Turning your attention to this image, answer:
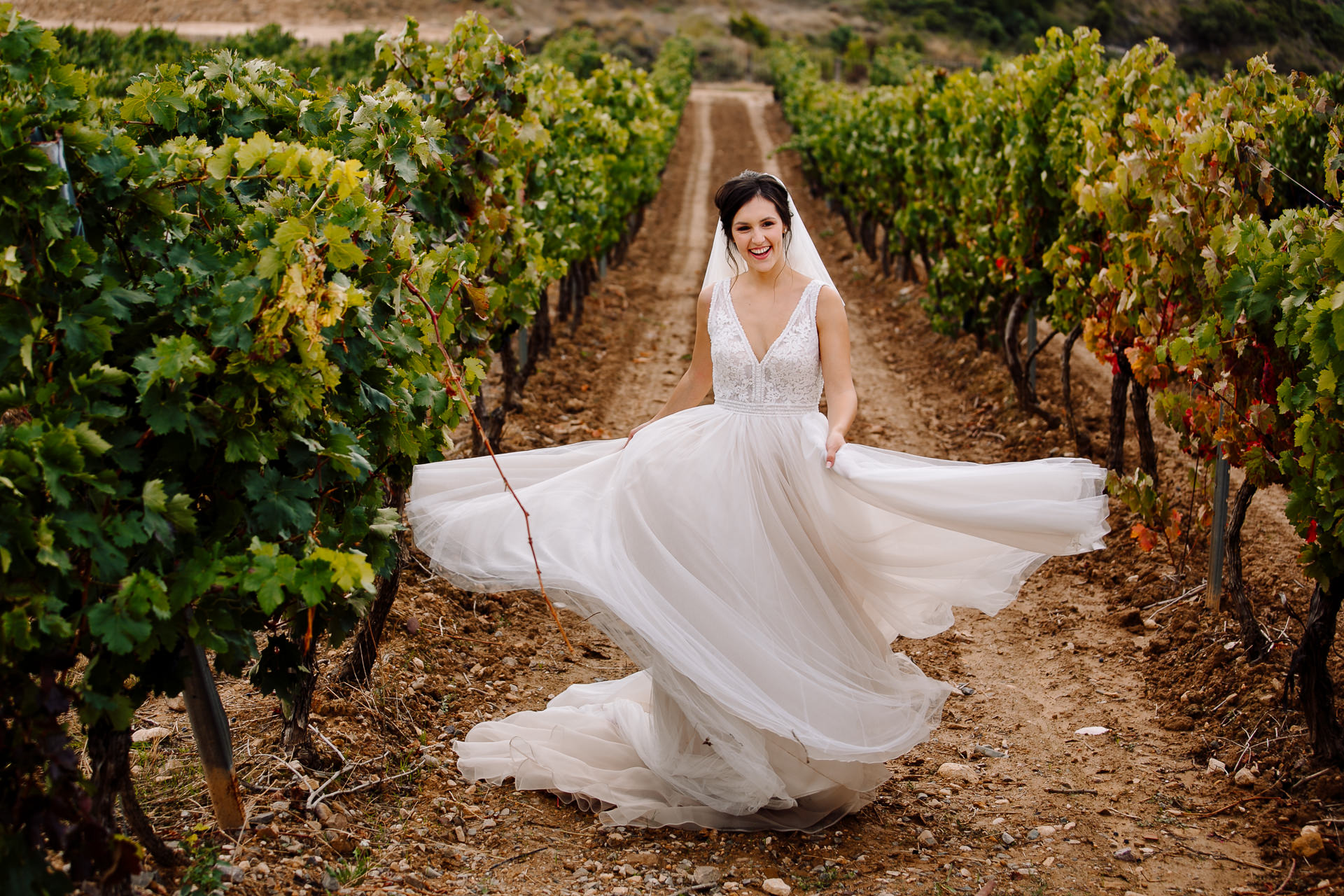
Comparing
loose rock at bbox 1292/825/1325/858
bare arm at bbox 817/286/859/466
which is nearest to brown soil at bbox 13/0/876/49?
bare arm at bbox 817/286/859/466

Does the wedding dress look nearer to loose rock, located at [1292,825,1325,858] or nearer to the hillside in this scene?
loose rock, located at [1292,825,1325,858]

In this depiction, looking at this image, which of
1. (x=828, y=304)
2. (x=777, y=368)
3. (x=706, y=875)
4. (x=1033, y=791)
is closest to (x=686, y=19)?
(x=828, y=304)

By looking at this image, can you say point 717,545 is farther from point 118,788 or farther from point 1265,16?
point 1265,16

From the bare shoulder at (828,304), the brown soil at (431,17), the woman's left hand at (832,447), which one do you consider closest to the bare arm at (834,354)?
the bare shoulder at (828,304)

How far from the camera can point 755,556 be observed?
11.3 feet

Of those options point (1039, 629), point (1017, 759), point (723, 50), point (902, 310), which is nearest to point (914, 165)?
point (902, 310)

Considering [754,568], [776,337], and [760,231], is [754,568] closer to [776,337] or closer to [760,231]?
[776,337]

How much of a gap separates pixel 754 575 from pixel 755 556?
6 cm

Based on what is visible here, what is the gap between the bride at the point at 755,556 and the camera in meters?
3.29

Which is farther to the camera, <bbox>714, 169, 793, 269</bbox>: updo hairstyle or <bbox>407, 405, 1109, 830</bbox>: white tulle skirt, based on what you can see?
<bbox>714, 169, 793, 269</bbox>: updo hairstyle

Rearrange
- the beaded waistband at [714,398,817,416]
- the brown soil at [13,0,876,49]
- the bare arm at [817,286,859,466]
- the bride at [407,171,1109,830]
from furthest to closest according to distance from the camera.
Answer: the brown soil at [13,0,876,49]
the beaded waistband at [714,398,817,416]
the bare arm at [817,286,859,466]
the bride at [407,171,1109,830]

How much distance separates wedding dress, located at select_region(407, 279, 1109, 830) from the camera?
3.28 meters

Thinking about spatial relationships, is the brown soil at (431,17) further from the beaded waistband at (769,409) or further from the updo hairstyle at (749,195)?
the beaded waistband at (769,409)

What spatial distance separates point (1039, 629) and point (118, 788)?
4117 millimetres
